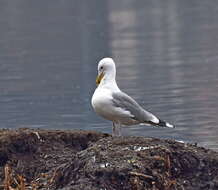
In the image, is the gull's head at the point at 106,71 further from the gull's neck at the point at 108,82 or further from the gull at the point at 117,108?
the gull at the point at 117,108

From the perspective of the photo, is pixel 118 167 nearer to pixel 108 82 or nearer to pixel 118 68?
pixel 108 82

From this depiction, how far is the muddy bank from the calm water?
3.93 metres

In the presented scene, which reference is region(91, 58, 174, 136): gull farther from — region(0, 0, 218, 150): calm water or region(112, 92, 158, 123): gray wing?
region(0, 0, 218, 150): calm water

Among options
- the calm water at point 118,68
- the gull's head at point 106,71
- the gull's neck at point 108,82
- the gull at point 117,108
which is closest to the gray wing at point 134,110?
the gull at point 117,108

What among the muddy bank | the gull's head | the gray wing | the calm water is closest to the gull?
the gray wing

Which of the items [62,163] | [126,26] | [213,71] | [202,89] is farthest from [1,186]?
[126,26]

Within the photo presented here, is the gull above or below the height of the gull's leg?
above

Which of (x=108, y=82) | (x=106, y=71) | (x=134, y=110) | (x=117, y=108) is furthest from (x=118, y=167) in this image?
(x=106, y=71)

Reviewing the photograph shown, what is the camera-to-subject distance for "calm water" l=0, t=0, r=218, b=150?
14.1 meters

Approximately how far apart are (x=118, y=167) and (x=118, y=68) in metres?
16.2

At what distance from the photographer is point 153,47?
90.6 feet

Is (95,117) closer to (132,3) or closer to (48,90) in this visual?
(48,90)

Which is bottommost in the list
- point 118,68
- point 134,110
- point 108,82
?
point 118,68

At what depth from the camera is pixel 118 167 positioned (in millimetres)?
6570
